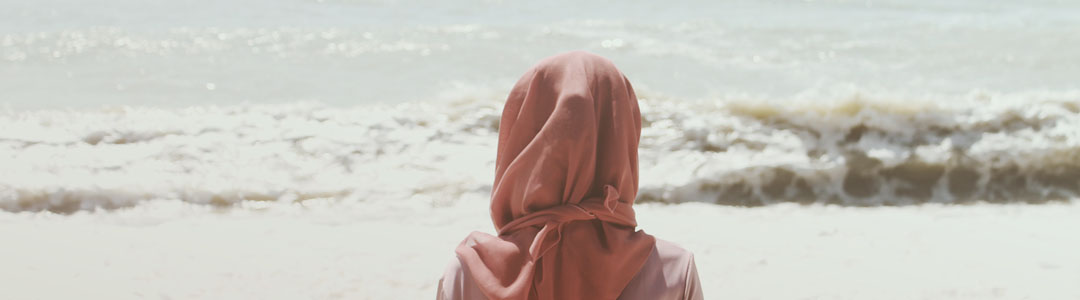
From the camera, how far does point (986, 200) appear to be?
446cm

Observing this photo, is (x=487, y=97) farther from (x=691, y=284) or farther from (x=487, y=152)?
(x=691, y=284)

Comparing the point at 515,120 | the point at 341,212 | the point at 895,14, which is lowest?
the point at 895,14

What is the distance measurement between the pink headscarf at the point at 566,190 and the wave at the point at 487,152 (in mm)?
2712

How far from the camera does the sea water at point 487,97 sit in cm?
454

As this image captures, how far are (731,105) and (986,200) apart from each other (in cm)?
140

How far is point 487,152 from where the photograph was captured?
4949 mm

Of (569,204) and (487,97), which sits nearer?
(569,204)

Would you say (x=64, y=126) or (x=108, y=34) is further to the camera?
(x=108, y=34)

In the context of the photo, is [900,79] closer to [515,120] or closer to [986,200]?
[986,200]

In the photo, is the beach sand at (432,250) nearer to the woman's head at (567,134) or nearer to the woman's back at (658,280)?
the woman's back at (658,280)

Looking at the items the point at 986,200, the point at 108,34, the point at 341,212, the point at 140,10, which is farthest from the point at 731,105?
the point at 140,10

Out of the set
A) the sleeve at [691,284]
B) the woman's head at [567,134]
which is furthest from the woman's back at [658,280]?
the woman's head at [567,134]

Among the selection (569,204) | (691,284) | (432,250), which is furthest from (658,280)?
(432,250)

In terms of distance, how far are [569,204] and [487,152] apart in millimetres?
3430
